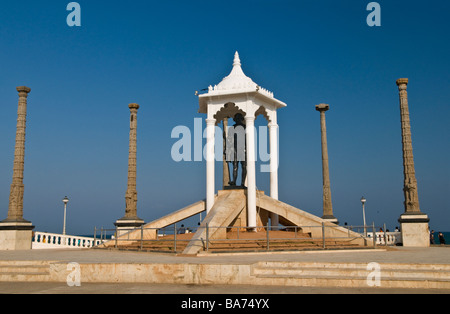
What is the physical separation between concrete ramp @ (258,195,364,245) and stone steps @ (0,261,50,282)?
1019 centimetres

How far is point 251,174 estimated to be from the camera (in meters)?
18.8

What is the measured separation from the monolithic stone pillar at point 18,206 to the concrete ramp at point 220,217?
1206 centimetres

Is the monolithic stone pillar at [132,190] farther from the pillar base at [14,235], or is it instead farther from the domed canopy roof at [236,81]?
the domed canopy roof at [236,81]

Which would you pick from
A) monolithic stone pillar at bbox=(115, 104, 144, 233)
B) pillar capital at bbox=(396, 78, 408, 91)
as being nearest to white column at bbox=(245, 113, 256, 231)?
monolithic stone pillar at bbox=(115, 104, 144, 233)

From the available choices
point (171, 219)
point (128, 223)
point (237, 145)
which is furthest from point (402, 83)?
point (128, 223)

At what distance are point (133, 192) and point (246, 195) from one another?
11.7 meters

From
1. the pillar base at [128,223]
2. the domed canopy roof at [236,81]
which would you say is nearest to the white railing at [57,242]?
the pillar base at [128,223]

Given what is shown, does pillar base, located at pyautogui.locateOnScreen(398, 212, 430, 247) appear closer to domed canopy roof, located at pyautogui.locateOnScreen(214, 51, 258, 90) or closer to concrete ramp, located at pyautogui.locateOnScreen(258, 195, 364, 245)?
concrete ramp, located at pyautogui.locateOnScreen(258, 195, 364, 245)

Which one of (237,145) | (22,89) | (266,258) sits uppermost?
(22,89)

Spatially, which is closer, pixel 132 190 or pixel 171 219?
pixel 171 219

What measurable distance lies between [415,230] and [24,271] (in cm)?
2029

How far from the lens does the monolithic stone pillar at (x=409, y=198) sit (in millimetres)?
23172

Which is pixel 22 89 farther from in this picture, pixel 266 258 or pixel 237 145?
pixel 266 258

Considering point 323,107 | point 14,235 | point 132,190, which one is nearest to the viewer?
point 14,235
